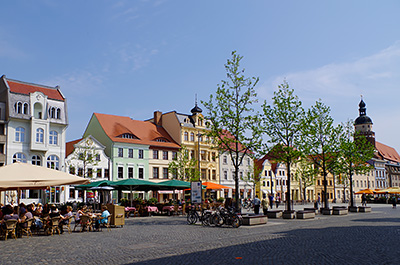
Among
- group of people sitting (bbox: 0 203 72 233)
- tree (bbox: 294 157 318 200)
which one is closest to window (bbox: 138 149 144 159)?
tree (bbox: 294 157 318 200)

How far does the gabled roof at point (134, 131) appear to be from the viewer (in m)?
56.9

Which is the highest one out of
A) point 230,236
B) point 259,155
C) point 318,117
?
point 318,117

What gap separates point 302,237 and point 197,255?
19.7 ft

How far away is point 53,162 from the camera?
4719 cm

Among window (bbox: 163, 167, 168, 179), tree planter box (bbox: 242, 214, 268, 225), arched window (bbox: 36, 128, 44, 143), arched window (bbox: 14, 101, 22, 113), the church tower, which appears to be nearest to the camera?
tree planter box (bbox: 242, 214, 268, 225)

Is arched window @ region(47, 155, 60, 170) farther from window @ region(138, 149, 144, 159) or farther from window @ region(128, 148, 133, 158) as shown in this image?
window @ region(138, 149, 144, 159)

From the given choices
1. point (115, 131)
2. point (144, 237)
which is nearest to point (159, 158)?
point (115, 131)

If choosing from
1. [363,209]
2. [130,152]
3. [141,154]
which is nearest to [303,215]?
[363,209]

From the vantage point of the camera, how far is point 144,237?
1656 centimetres

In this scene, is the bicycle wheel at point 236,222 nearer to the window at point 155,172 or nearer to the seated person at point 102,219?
the seated person at point 102,219

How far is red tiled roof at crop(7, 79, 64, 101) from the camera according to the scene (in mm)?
46125

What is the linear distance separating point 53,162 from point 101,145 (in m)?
7.99

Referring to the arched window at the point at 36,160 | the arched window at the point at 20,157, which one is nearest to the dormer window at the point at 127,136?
the arched window at the point at 36,160

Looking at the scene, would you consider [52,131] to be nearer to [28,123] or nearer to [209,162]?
[28,123]
